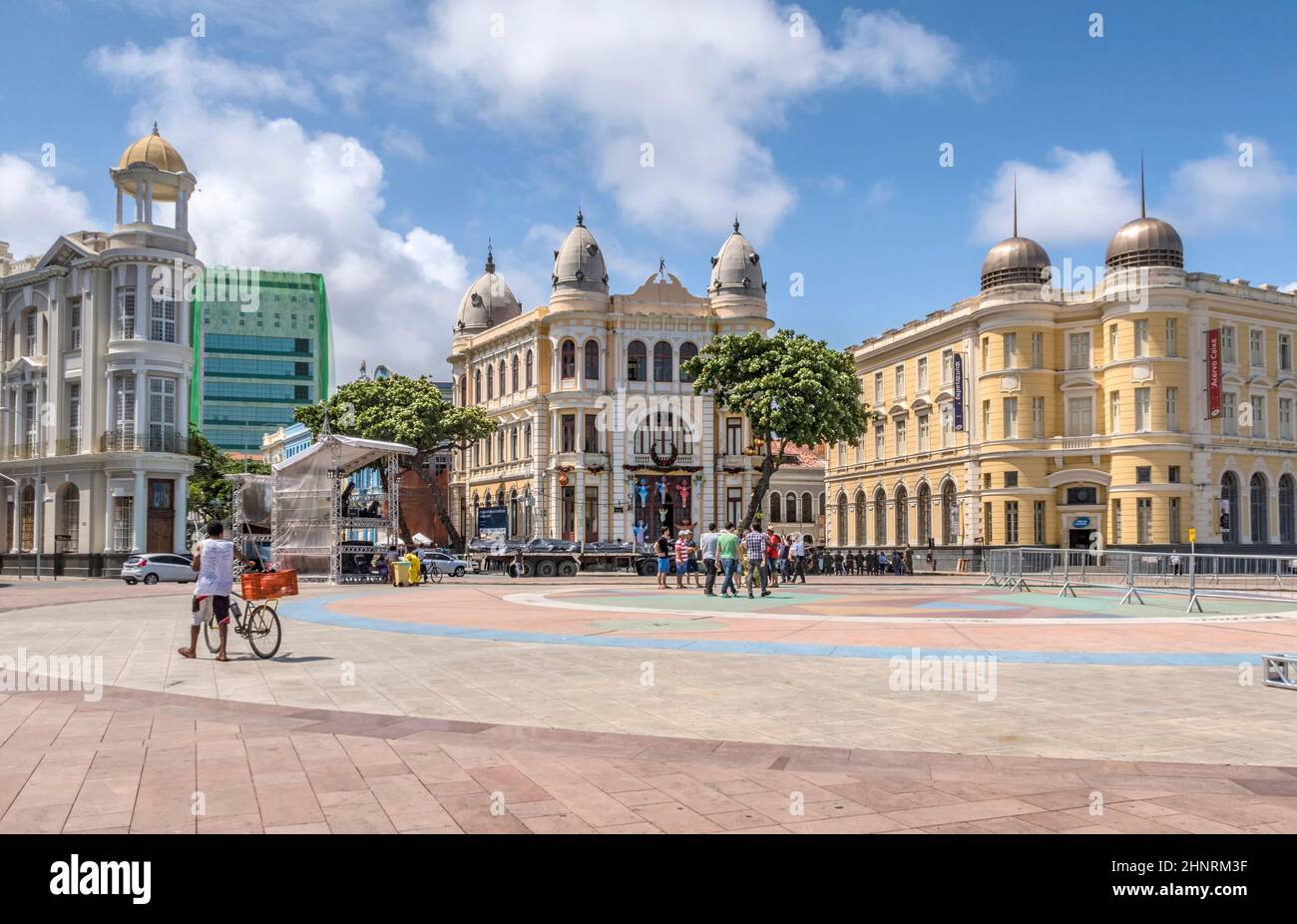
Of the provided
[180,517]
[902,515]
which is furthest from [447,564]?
[902,515]

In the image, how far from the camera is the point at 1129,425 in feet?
169

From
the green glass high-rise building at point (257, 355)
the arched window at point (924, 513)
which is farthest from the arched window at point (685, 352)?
the green glass high-rise building at point (257, 355)

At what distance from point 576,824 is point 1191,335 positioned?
53.4m

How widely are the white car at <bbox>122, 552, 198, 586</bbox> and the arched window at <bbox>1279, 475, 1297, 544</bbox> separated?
50.6 meters

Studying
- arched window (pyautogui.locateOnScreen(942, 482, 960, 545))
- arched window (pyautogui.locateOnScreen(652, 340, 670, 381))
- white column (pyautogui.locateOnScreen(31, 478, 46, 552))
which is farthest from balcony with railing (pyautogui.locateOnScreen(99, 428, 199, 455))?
arched window (pyautogui.locateOnScreen(942, 482, 960, 545))

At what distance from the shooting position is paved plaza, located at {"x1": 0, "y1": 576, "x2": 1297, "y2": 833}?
6.10 meters

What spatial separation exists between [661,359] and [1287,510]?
33.9 meters

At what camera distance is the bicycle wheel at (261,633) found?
1380 cm

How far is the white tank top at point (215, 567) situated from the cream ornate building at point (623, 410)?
47897 mm

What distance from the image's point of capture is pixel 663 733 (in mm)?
8430

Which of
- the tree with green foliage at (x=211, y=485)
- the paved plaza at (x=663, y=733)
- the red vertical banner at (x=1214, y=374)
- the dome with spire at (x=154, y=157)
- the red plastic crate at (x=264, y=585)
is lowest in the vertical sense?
the paved plaza at (x=663, y=733)

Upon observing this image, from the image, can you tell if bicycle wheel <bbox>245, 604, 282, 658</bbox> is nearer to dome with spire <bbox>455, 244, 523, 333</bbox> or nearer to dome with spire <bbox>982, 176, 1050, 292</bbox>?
dome with spire <bbox>982, 176, 1050, 292</bbox>

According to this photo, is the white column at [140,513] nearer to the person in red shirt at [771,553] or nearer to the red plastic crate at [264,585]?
the person in red shirt at [771,553]
